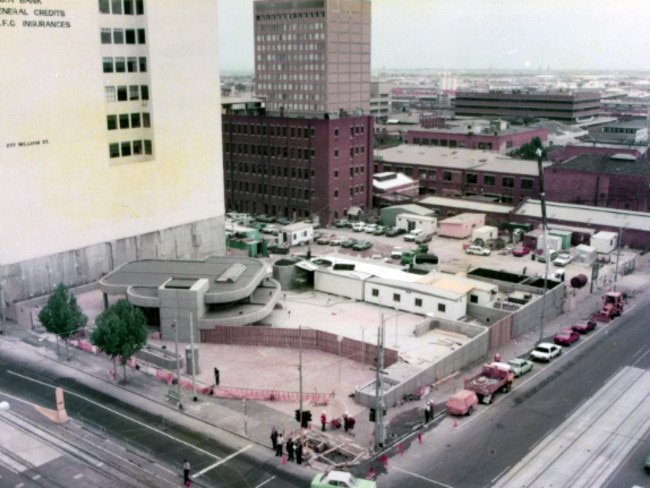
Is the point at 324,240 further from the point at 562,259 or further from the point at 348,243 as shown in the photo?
the point at 562,259

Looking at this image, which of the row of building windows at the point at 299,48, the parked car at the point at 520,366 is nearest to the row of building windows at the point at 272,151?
the parked car at the point at 520,366

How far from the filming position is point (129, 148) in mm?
65562

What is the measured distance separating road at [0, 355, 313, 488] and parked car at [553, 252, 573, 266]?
156ft

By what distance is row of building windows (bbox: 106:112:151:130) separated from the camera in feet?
209

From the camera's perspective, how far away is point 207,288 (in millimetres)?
51844

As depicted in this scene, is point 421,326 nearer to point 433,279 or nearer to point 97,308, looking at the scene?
point 433,279

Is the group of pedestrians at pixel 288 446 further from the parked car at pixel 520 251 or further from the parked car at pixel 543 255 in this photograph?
the parked car at pixel 520 251

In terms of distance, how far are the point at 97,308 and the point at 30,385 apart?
49.8 ft

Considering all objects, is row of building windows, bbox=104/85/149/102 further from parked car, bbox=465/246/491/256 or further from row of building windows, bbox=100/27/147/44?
parked car, bbox=465/246/491/256

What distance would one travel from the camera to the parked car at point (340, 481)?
2983 centimetres

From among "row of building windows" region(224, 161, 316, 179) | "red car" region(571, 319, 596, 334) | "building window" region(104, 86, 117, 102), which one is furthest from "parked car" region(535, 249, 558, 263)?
"building window" region(104, 86, 117, 102)

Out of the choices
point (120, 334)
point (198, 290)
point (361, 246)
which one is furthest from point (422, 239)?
point (120, 334)

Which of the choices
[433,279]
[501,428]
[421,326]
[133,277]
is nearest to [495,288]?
[433,279]

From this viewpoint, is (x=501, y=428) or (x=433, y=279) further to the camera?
(x=433, y=279)
